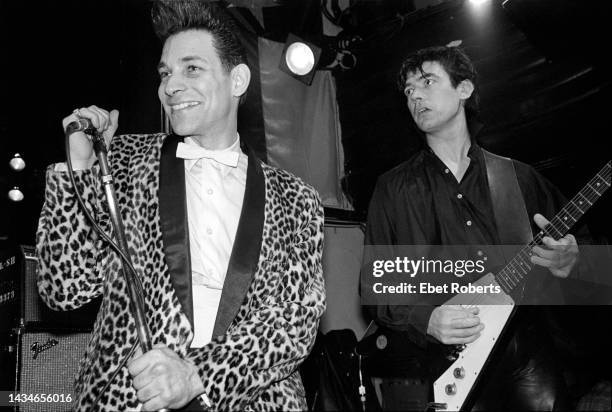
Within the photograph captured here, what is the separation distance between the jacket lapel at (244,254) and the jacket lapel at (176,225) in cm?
12

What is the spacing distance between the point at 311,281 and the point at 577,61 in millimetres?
1866

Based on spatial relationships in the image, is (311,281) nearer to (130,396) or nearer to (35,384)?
(130,396)

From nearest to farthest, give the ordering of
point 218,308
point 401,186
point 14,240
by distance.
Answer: point 218,308, point 401,186, point 14,240

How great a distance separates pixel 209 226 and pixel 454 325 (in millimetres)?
1318

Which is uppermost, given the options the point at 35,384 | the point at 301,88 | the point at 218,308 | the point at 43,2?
the point at 43,2

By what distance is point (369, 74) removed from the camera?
166 inches

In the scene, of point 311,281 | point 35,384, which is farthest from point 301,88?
point 35,384

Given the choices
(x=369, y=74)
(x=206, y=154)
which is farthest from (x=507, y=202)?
(x=206, y=154)

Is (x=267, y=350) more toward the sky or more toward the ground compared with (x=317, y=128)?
more toward the ground

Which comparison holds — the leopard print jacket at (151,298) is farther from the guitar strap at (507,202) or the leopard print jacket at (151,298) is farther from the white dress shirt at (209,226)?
the guitar strap at (507,202)

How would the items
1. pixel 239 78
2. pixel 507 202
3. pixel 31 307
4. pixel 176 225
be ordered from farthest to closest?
pixel 507 202, pixel 31 307, pixel 239 78, pixel 176 225

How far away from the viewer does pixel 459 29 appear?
373 centimetres

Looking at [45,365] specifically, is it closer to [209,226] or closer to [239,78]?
[209,226]

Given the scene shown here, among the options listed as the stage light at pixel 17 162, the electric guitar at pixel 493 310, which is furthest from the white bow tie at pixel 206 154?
the stage light at pixel 17 162
